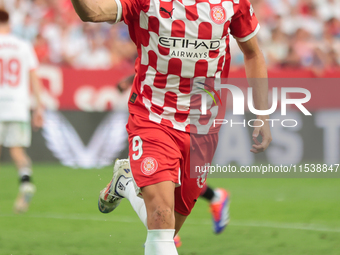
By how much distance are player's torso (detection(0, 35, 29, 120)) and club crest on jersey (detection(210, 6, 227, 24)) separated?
15.3 feet

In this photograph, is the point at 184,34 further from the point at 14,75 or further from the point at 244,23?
the point at 14,75

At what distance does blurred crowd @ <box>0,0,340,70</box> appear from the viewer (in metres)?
12.4

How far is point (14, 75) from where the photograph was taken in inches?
316

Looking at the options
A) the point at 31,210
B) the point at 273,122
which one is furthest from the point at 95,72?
the point at 31,210

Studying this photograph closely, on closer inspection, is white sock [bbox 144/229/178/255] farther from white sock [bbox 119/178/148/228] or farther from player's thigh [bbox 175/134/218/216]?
player's thigh [bbox 175/134/218/216]

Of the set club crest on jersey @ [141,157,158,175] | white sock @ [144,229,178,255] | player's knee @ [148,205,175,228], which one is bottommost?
white sock @ [144,229,178,255]

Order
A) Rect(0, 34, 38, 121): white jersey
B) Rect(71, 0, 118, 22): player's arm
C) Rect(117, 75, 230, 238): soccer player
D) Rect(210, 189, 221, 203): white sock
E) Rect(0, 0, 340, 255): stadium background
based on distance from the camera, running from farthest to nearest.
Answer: Rect(0, 34, 38, 121): white jersey < Rect(210, 189, 221, 203): white sock < Rect(117, 75, 230, 238): soccer player < Rect(0, 0, 340, 255): stadium background < Rect(71, 0, 118, 22): player's arm

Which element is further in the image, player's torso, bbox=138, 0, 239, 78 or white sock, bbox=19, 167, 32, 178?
white sock, bbox=19, 167, 32, 178

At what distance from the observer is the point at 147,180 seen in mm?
3547

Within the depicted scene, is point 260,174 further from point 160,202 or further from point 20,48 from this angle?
point 160,202

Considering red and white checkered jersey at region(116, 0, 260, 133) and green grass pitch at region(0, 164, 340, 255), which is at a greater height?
red and white checkered jersey at region(116, 0, 260, 133)

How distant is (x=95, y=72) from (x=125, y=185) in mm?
7373

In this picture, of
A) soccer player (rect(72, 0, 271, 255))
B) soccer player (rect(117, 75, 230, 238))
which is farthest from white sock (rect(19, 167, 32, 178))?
soccer player (rect(72, 0, 271, 255))

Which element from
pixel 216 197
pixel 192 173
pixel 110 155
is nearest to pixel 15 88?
pixel 110 155
